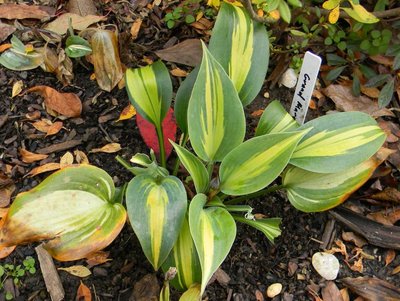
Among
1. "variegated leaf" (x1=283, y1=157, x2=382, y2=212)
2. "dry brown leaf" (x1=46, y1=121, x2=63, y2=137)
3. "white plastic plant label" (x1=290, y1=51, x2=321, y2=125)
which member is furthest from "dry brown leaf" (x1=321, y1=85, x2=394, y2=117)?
"dry brown leaf" (x1=46, y1=121, x2=63, y2=137)

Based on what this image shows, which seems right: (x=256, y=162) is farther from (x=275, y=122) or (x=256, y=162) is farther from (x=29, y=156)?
(x=29, y=156)

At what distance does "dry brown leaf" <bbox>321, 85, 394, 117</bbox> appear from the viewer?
1.63 m

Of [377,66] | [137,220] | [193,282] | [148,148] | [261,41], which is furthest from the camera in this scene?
[377,66]

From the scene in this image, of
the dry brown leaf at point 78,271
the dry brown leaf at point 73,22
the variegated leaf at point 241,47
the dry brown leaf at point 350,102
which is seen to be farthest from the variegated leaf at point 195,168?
the dry brown leaf at point 73,22

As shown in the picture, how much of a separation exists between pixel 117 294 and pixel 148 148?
0.42 meters

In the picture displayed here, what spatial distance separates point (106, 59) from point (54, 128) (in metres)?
0.25

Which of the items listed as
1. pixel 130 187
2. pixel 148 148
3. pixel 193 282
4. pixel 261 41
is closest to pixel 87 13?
pixel 148 148

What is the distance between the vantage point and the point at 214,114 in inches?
48.5

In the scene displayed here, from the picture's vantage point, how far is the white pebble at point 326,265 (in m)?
1.40

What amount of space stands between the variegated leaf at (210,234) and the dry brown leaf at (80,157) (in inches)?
17.9

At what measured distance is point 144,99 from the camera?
1.35 metres

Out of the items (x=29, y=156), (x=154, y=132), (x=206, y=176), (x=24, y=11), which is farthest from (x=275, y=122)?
(x=24, y=11)

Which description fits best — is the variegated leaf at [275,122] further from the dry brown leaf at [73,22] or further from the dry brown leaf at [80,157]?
the dry brown leaf at [73,22]

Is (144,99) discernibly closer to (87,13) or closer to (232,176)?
(232,176)
